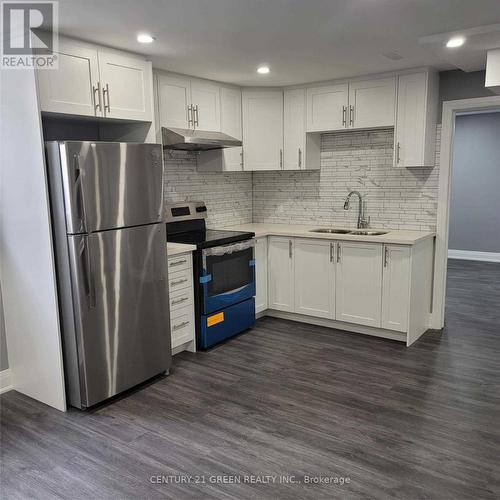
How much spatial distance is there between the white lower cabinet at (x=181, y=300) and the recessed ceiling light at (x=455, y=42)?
2.44 meters

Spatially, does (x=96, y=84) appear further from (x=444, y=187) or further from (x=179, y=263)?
(x=444, y=187)

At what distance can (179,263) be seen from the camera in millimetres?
3639

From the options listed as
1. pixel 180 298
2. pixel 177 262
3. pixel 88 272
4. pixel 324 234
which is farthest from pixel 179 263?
pixel 324 234

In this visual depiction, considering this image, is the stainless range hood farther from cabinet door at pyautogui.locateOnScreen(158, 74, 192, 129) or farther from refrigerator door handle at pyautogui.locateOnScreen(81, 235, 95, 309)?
refrigerator door handle at pyautogui.locateOnScreen(81, 235, 95, 309)

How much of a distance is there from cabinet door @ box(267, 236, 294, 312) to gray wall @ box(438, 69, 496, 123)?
6.15ft

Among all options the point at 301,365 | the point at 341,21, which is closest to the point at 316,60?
the point at 341,21

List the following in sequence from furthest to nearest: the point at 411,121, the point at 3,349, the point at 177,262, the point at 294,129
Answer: the point at 294,129 < the point at 411,121 < the point at 177,262 < the point at 3,349

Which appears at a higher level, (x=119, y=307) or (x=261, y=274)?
Result: (x=119, y=307)

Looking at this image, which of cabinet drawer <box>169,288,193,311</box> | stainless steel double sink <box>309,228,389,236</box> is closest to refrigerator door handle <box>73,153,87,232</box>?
cabinet drawer <box>169,288,193,311</box>

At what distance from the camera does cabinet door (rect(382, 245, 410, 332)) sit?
3.89 meters

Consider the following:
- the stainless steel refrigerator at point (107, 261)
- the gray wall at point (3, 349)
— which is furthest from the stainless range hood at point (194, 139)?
the gray wall at point (3, 349)

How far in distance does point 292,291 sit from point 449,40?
101 inches

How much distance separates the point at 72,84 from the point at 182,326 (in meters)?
1.97

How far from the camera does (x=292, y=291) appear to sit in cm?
459
